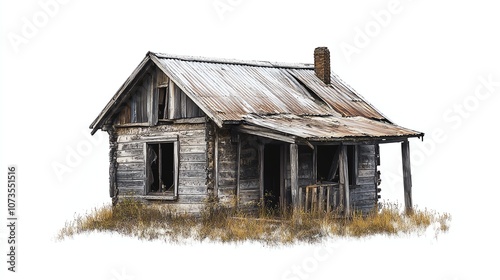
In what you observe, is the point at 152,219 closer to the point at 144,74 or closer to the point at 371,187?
the point at 144,74

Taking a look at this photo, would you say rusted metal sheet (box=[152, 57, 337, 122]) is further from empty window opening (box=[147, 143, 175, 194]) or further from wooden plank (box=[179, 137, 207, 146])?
empty window opening (box=[147, 143, 175, 194])

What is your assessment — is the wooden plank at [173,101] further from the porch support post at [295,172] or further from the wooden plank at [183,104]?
the porch support post at [295,172]

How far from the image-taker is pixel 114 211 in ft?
76.3

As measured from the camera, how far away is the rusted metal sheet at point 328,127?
65.7 feet

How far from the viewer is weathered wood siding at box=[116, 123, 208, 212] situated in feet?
70.3

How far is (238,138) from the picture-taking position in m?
21.4

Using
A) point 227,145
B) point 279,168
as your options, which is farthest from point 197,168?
point 279,168

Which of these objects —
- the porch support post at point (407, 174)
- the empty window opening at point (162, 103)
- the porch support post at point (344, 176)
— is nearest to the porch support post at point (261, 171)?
the porch support post at point (344, 176)

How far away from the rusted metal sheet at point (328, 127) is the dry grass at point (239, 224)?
1.96 m

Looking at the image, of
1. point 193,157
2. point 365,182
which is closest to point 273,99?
point 193,157

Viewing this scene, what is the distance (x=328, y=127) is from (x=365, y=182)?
3662mm

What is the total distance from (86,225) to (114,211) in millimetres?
1146

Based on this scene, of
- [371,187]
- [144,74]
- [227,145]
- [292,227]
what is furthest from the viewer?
[371,187]

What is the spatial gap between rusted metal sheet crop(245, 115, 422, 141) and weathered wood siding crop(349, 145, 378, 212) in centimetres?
99
